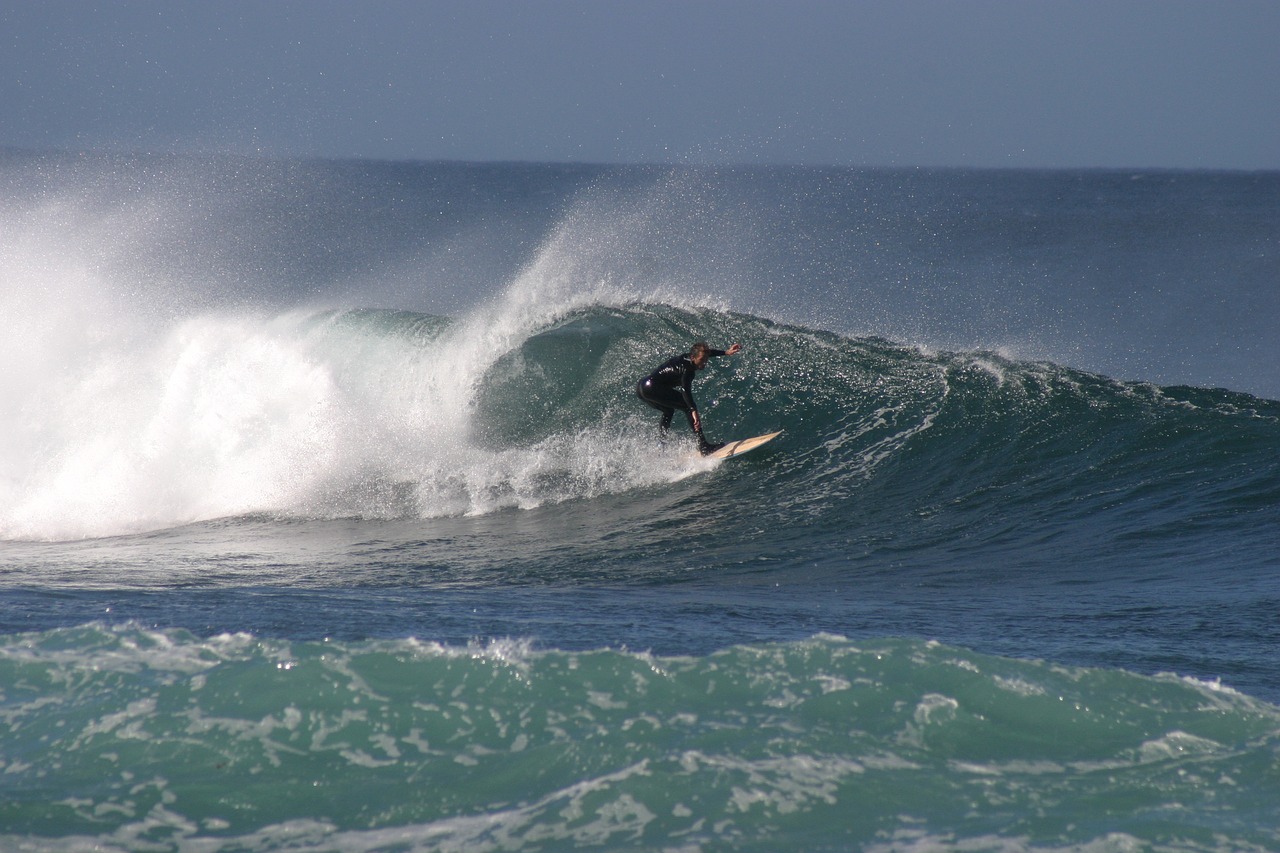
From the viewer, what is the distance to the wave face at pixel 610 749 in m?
3.85

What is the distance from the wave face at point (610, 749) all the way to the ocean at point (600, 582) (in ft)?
0.06

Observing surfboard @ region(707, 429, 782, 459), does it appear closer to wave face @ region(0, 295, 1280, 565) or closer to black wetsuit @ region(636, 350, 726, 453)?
black wetsuit @ region(636, 350, 726, 453)

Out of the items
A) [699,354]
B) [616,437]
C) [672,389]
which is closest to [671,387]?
[672,389]

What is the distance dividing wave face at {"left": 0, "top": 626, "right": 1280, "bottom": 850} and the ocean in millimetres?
17

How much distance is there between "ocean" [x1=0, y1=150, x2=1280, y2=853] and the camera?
159 inches

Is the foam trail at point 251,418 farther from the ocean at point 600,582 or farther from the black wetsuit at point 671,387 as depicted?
the black wetsuit at point 671,387

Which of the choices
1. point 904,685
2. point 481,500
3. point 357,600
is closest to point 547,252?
point 481,500

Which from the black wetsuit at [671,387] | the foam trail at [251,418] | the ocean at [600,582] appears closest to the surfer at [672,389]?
the black wetsuit at [671,387]

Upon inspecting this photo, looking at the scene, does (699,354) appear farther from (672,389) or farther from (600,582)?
(600,582)

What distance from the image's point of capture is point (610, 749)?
434 centimetres

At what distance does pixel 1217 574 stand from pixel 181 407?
11.0 m

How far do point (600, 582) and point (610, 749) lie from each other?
3616 millimetres

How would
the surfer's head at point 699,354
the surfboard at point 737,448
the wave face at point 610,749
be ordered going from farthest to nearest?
the surfboard at point 737,448
the surfer's head at point 699,354
the wave face at point 610,749

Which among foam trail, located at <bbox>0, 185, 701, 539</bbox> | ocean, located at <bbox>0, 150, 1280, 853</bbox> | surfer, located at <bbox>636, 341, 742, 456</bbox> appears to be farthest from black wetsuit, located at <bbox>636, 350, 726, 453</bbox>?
foam trail, located at <bbox>0, 185, 701, 539</bbox>
